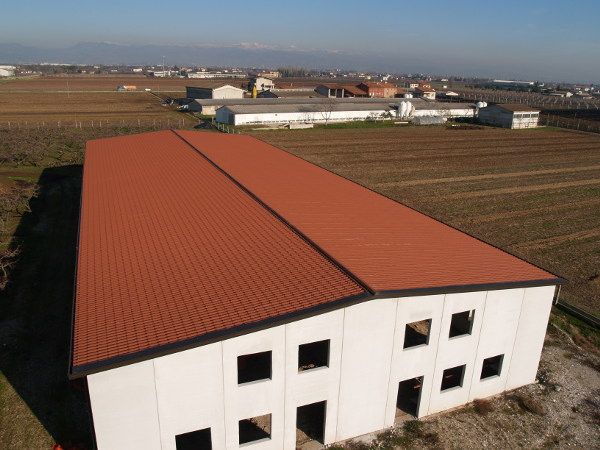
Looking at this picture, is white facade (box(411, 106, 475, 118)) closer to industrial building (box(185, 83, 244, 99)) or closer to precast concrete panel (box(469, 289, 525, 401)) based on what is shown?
industrial building (box(185, 83, 244, 99))

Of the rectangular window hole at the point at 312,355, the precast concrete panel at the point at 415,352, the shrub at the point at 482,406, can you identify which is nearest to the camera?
the precast concrete panel at the point at 415,352

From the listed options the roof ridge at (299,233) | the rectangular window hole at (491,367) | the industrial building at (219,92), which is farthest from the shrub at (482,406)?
the industrial building at (219,92)

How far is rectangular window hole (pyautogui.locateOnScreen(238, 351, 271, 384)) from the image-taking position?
15.5 meters

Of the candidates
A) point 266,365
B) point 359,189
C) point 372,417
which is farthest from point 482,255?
point 359,189

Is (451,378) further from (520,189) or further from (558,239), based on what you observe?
(520,189)

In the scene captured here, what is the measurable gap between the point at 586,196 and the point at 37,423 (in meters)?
41.8

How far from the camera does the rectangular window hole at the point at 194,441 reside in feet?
44.6

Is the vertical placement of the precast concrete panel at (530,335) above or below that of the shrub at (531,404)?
above

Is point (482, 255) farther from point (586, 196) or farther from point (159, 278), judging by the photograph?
point (586, 196)

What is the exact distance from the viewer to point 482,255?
1752 centimetres

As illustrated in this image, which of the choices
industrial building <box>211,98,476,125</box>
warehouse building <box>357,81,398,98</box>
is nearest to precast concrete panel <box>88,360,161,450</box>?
industrial building <box>211,98,476,125</box>

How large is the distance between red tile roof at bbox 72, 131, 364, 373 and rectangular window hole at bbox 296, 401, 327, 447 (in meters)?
3.77

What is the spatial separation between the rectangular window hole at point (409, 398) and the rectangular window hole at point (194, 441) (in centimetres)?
592

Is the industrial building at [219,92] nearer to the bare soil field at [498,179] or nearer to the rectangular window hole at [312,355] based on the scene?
the bare soil field at [498,179]
